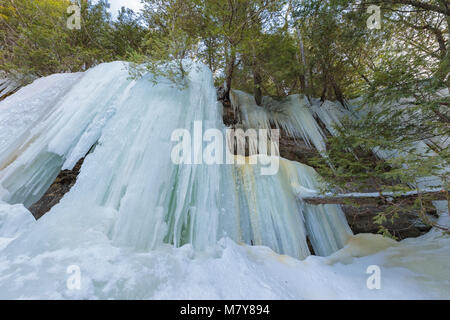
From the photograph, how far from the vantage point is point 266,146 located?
3859 mm

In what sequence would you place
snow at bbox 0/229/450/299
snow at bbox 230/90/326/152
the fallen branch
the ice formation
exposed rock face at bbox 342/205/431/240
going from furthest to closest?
snow at bbox 230/90/326/152 → exposed rock face at bbox 342/205/431/240 → the fallen branch → the ice formation → snow at bbox 0/229/450/299

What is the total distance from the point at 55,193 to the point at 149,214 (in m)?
1.80

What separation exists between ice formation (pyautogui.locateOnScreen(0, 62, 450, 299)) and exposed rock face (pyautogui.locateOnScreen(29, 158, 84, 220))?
25 centimetres

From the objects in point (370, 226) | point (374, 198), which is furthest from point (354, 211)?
point (374, 198)

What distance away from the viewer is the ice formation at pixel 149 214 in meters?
1.13

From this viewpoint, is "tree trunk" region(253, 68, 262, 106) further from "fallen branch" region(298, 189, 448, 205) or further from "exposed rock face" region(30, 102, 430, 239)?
"fallen branch" region(298, 189, 448, 205)

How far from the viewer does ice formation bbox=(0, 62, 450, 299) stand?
3.72 ft

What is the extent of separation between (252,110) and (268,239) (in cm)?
362

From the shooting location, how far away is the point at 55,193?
232 centimetres

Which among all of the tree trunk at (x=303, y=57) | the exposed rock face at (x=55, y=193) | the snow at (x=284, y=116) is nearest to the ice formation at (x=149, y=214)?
the exposed rock face at (x=55, y=193)

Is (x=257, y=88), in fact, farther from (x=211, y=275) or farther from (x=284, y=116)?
(x=211, y=275)

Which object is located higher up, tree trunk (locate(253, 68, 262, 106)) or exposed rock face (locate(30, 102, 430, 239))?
tree trunk (locate(253, 68, 262, 106))

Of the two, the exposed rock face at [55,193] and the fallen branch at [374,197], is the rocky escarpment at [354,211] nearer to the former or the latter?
the fallen branch at [374,197]

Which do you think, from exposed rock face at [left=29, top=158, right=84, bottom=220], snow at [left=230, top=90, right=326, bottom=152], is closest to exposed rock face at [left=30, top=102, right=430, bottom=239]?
exposed rock face at [left=29, top=158, right=84, bottom=220]
